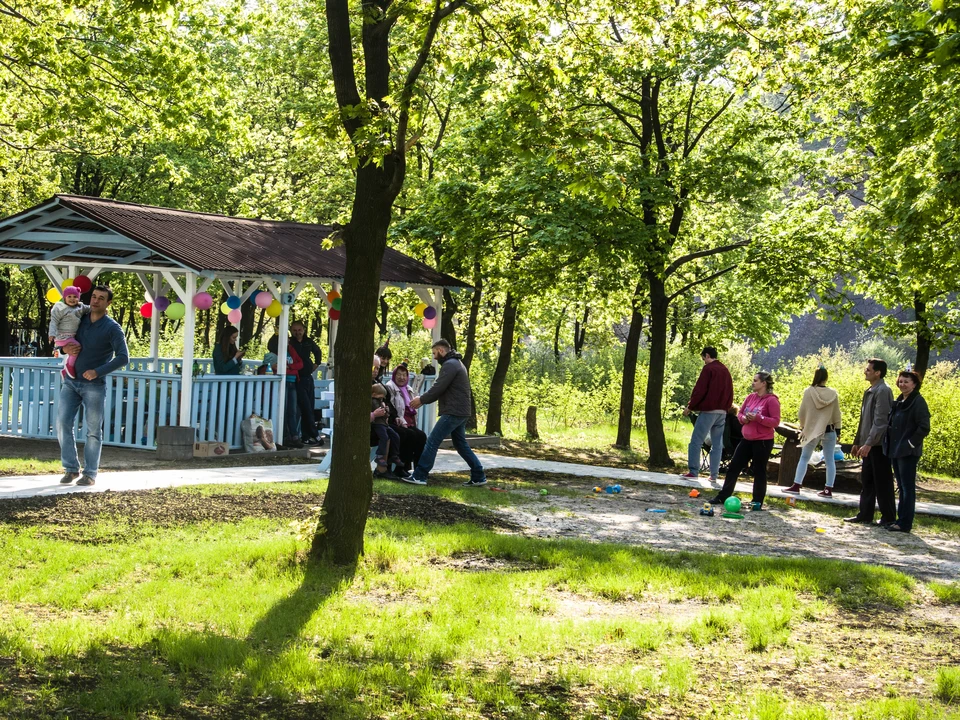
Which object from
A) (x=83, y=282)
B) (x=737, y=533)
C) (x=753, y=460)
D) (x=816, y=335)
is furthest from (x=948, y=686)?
(x=816, y=335)

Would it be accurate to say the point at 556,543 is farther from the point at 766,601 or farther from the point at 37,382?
the point at 37,382

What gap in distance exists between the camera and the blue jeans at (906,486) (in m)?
11.8

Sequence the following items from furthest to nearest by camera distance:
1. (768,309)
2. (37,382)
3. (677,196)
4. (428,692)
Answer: (768,309) → (677,196) → (37,382) → (428,692)

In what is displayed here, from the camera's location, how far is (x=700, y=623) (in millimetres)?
6805

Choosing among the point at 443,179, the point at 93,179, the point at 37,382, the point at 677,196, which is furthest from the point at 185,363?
the point at 93,179

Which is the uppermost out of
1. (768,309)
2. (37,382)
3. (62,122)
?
(62,122)

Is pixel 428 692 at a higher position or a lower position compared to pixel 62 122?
lower

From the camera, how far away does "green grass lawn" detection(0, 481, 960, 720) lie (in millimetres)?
5199

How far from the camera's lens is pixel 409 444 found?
13.5m

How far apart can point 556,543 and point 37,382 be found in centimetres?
1039

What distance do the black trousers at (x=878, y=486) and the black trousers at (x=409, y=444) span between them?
5.42 m

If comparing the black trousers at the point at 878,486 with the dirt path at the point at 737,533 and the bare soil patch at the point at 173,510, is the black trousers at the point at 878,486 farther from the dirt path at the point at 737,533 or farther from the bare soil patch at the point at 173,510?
the bare soil patch at the point at 173,510

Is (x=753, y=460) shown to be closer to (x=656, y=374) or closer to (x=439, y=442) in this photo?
(x=439, y=442)

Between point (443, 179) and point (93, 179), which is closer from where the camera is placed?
point (443, 179)
